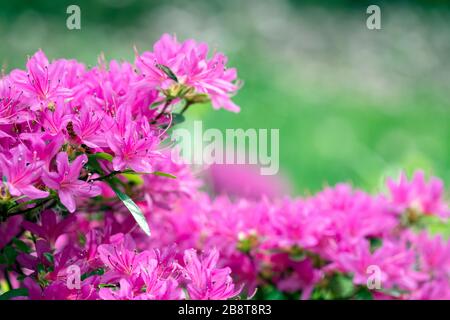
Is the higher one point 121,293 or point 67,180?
point 67,180

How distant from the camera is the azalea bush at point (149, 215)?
2.62 ft

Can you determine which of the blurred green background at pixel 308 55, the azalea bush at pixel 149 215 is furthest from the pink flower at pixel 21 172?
the blurred green background at pixel 308 55

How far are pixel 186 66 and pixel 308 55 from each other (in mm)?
4572

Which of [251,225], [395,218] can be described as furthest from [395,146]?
[251,225]

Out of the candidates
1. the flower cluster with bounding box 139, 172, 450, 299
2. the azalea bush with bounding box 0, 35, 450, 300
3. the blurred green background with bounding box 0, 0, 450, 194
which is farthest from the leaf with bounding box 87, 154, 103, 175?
the blurred green background with bounding box 0, 0, 450, 194

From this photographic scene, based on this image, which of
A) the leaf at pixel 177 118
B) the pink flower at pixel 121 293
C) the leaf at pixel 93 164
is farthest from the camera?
the leaf at pixel 177 118

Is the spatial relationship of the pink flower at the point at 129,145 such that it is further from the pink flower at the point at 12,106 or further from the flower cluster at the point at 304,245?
the flower cluster at the point at 304,245

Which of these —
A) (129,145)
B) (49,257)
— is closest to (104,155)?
(129,145)

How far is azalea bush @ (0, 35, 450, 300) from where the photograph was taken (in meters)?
0.80

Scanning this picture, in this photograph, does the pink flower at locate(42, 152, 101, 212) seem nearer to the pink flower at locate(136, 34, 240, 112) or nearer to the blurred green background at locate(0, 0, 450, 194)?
the pink flower at locate(136, 34, 240, 112)

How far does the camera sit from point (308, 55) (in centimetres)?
536

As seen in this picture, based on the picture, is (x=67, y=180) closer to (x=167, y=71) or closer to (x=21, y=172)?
(x=21, y=172)

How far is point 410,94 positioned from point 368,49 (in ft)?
2.39
